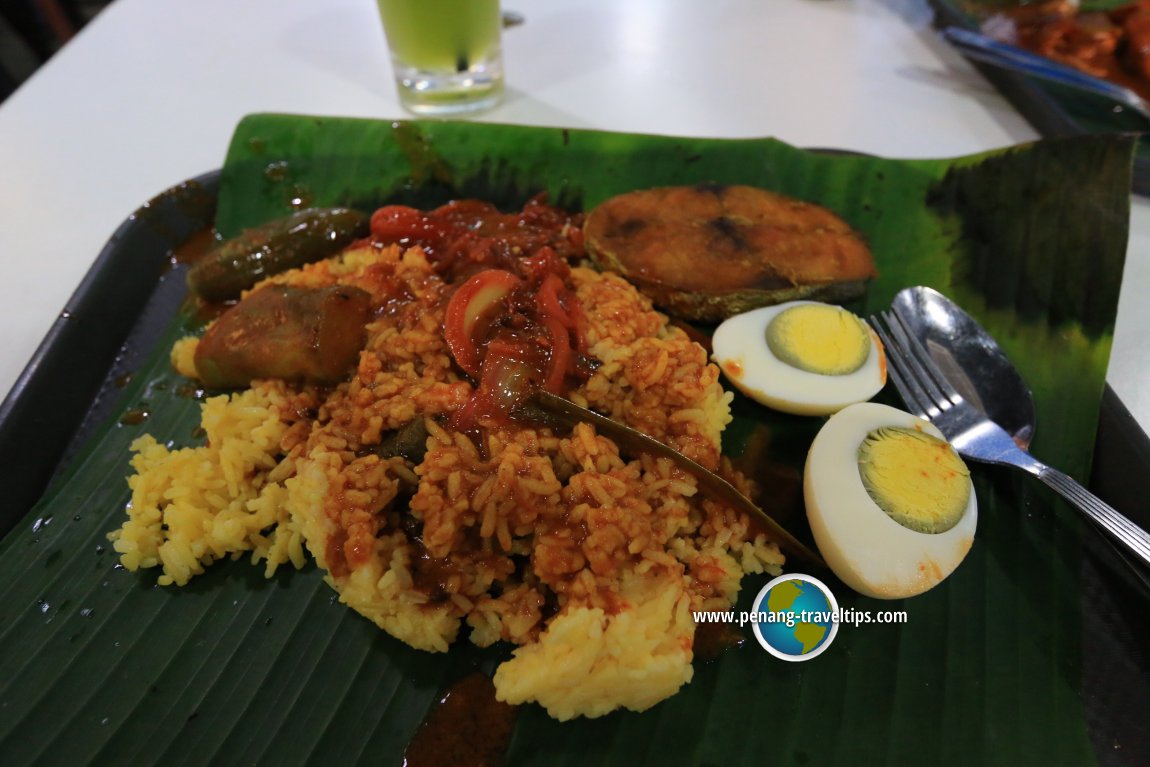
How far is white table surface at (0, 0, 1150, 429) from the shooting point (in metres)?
3.80

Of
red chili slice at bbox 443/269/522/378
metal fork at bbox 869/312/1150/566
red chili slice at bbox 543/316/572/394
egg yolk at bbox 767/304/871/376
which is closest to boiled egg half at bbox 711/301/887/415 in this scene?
egg yolk at bbox 767/304/871/376

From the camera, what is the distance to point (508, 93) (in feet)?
15.2

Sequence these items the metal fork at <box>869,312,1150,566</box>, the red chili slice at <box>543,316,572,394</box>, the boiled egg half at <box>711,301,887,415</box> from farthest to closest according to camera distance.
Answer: the boiled egg half at <box>711,301,887,415</box>
the red chili slice at <box>543,316,572,394</box>
the metal fork at <box>869,312,1150,566</box>

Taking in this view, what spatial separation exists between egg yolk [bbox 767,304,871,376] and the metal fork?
21 cm

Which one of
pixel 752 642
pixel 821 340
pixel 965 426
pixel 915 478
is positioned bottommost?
pixel 752 642

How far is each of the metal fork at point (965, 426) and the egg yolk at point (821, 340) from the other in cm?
21

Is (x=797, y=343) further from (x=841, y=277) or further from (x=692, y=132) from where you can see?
(x=692, y=132)

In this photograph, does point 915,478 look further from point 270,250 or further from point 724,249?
point 270,250

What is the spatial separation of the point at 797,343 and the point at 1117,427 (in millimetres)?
1127

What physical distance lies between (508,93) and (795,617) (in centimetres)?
402

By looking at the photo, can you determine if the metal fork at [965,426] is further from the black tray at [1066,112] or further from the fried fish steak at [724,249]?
the black tray at [1066,112]

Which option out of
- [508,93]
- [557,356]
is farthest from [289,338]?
[508,93]

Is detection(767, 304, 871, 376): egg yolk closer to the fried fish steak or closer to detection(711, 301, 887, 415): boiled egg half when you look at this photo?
detection(711, 301, 887, 415): boiled egg half

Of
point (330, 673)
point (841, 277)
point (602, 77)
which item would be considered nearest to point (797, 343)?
point (841, 277)
